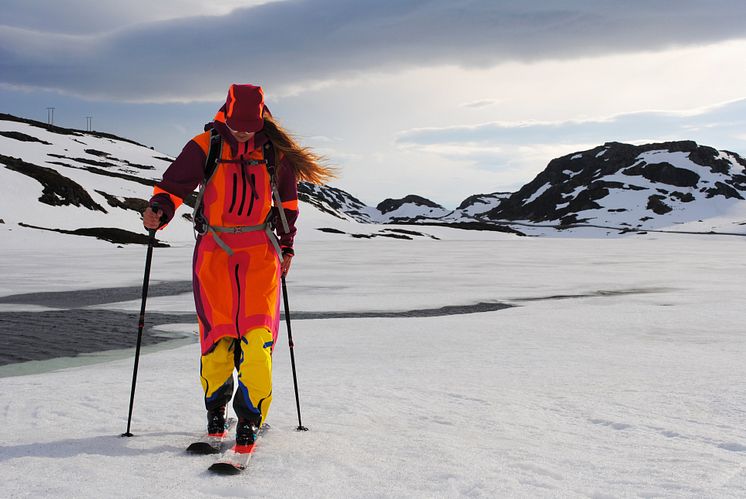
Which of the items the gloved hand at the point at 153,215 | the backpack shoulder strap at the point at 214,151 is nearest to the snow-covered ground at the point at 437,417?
the gloved hand at the point at 153,215

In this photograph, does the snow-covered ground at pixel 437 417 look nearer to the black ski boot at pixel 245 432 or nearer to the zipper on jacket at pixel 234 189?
the black ski boot at pixel 245 432

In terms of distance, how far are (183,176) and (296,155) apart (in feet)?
2.79

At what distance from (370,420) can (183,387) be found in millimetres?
2164

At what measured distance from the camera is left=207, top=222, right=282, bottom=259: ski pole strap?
14.2 feet

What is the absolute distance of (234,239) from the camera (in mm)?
4395

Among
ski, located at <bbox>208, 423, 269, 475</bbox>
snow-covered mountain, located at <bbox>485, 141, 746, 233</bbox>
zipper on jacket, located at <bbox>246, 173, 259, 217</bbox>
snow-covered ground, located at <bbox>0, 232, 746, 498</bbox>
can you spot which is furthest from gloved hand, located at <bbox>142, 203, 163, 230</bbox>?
snow-covered mountain, located at <bbox>485, 141, 746, 233</bbox>

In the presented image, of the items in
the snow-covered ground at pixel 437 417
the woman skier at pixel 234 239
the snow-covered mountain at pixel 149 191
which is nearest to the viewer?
the snow-covered ground at pixel 437 417

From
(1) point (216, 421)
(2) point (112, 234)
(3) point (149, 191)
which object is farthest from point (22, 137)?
(1) point (216, 421)

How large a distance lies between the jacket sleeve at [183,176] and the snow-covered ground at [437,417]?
1664 mm

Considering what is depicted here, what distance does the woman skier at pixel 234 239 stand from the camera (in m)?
4.32

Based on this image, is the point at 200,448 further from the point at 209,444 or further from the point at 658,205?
the point at 658,205

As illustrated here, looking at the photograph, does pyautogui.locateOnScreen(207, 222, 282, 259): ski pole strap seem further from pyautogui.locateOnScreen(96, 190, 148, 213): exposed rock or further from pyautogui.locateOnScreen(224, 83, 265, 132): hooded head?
pyautogui.locateOnScreen(96, 190, 148, 213): exposed rock

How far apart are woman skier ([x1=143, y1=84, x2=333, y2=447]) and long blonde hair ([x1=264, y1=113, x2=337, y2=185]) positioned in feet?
0.04

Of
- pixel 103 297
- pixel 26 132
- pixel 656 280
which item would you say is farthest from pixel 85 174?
pixel 656 280
